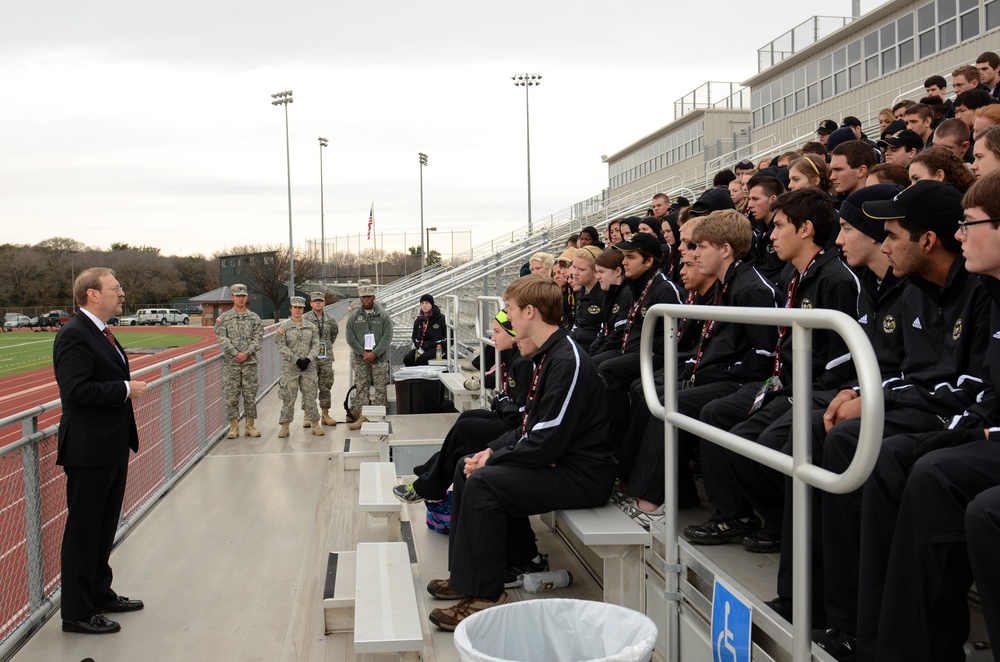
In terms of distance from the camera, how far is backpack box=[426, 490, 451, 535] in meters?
5.85

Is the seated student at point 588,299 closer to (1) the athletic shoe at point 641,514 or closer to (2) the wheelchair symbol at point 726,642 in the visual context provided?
(1) the athletic shoe at point 641,514

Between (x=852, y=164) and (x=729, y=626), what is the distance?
394 cm

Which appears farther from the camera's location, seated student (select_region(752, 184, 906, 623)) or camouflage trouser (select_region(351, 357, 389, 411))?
camouflage trouser (select_region(351, 357, 389, 411))

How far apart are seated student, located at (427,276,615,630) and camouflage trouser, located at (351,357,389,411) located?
328 inches

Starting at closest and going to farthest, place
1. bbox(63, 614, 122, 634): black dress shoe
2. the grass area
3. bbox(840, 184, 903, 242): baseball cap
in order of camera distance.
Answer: bbox(840, 184, 903, 242): baseball cap
bbox(63, 614, 122, 634): black dress shoe
the grass area

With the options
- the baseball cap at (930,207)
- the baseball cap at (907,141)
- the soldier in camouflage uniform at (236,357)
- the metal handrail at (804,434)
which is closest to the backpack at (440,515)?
the metal handrail at (804,434)

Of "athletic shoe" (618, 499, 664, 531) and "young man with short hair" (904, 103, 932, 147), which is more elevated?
"young man with short hair" (904, 103, 932, 147)

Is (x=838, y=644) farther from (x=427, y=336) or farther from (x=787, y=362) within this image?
(x=427, y=336)

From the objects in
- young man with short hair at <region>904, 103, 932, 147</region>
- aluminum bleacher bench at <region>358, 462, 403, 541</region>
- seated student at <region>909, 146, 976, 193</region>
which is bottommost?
aluminum bleacher bench at <region>358, 462, 403, 541</region>

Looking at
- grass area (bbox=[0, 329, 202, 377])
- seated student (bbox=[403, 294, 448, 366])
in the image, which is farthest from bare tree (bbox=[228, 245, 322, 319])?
seated student (bbox=[403, 294, 448, 366])

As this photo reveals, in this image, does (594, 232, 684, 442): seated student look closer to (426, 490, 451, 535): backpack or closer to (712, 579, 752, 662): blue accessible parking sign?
(426, 490, 451, 535): backpack

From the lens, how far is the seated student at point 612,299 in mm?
6344

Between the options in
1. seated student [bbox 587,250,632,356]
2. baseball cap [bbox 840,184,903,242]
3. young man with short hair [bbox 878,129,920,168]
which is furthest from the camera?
young man with short hair [bbox 878,129,920,168]

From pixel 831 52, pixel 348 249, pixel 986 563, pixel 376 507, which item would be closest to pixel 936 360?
pixel 986 563
